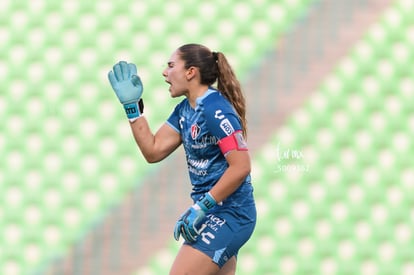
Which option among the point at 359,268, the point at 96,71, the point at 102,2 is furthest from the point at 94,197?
the point at 359,268

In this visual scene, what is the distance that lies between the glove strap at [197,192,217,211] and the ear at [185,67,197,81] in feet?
1.38

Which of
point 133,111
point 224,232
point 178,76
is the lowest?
point 224,232

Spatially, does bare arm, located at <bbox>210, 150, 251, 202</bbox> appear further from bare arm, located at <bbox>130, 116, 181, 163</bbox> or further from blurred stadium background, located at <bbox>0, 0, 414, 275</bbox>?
blurred stadium background, located at <bbox>0, 0, 414, 275</bbox>

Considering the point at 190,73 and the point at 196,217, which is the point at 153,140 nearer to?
the point at 190,73

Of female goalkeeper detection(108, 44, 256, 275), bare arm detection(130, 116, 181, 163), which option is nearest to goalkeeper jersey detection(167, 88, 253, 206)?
female goalkeeper detection(108, 44, 256, 275)

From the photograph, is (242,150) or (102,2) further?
(102,2)

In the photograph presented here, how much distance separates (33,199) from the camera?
15.4ft

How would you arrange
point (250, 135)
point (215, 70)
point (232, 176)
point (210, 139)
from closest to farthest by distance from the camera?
point (232, 176) → point (210, 139) → point (215, 70) → point (250, 135)

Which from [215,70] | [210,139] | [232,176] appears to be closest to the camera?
[232,176]

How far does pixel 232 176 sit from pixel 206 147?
166 millimetres

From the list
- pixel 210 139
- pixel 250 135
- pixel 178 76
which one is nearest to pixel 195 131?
pixel 210 139

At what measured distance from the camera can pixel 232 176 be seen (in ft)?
9.56

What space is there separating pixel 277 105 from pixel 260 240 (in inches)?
27.8

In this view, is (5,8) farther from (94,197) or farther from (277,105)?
(277,105)
